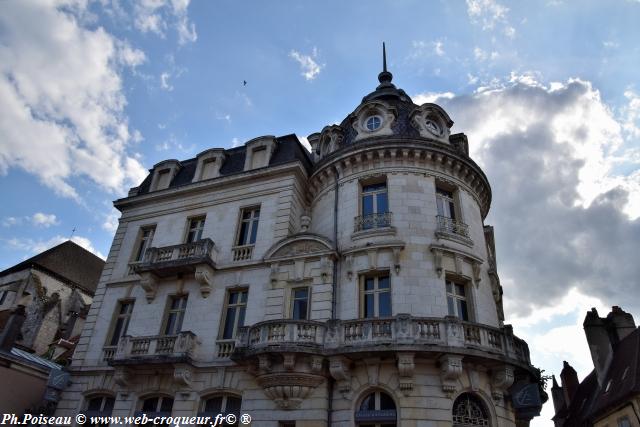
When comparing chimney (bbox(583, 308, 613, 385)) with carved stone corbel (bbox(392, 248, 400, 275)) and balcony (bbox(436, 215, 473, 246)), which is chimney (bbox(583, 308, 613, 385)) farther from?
carved stone corbel (bbox(392, 248, 400, 275))

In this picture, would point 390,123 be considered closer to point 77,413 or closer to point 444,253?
point 444,253

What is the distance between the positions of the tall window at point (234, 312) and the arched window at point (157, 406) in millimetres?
3214

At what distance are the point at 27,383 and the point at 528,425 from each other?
22.1 m

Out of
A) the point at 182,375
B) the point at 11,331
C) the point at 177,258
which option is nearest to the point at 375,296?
the point at 182,375

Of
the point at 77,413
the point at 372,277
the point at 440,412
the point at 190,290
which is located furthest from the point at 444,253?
the point at 77,413

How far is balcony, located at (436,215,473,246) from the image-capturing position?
1675cm

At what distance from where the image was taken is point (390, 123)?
19.6m

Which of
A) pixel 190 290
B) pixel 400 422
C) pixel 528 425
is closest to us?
pixel 400 422

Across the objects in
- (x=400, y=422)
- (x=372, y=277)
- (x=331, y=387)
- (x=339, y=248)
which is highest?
(x=339, y=248)

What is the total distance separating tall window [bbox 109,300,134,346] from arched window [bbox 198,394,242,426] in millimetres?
5847

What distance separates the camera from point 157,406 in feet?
54.3

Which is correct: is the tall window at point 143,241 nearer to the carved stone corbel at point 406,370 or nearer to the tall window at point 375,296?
the tall window at point 375,296

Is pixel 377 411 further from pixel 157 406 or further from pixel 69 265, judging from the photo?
pixel 69 265

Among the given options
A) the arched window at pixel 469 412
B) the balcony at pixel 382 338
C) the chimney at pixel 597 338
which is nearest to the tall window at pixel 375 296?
the balcony at pixel 382 338
